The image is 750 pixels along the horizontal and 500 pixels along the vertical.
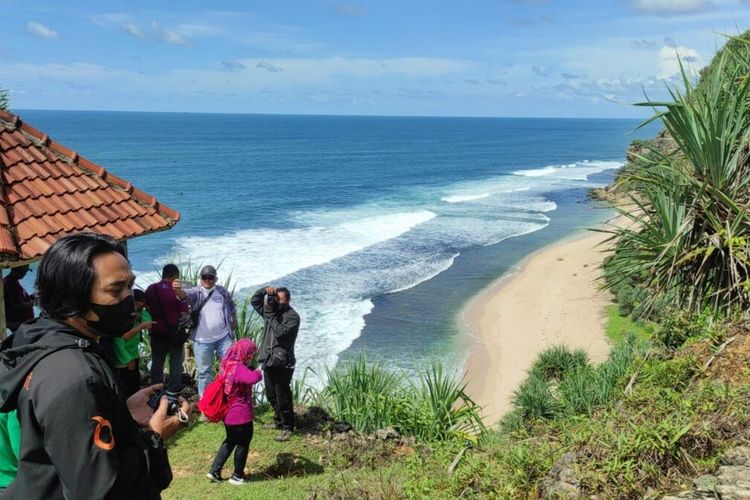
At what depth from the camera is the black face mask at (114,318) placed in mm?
2135

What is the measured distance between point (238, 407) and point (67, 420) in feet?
13.4

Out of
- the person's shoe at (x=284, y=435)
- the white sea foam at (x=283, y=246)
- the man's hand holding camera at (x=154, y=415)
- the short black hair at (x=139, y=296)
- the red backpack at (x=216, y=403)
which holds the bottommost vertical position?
the white sea foam at (x=283, y=246)

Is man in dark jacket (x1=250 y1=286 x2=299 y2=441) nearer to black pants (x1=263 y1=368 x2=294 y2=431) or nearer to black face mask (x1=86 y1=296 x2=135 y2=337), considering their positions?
black pants (x1=263 y1=368 x2=294 y2=431)

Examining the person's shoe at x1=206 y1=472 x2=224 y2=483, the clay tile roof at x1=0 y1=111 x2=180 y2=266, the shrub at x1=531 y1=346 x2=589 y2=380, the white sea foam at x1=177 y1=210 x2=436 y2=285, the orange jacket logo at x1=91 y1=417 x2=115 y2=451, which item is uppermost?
the clay tile roof at x1=0 y1=111 x2=180 y2=266

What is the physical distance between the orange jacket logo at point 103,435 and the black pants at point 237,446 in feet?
13.2

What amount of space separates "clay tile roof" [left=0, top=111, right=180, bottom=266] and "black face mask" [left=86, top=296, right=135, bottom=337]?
10.5 ft

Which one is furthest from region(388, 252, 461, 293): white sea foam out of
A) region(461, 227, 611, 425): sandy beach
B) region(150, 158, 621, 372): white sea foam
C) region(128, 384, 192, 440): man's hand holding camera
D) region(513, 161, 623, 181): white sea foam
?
region(513, 161, 623, 181): white sea foam

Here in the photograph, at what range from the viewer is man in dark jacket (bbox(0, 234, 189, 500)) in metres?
1.87

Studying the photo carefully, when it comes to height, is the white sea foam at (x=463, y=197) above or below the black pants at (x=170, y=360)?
below

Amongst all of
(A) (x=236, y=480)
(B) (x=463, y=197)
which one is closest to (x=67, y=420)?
(A) (x=236, y=480)

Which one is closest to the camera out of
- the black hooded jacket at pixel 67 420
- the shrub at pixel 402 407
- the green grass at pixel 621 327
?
the black hooded jacket at pixel 67 420

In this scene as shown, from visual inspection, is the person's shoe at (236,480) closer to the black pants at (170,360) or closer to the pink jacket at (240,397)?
the pink jacket at (240,397)

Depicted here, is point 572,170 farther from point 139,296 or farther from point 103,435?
point 103,435

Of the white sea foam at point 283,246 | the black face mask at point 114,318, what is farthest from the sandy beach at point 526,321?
the black face mask at point 114,318
